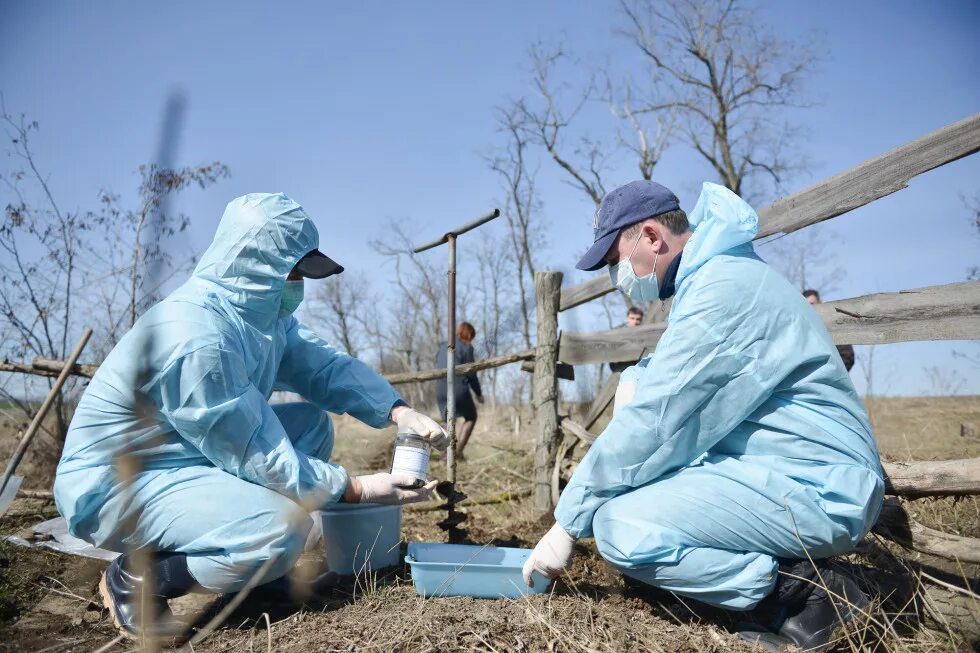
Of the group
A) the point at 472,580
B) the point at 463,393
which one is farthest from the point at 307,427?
the point at 463,393

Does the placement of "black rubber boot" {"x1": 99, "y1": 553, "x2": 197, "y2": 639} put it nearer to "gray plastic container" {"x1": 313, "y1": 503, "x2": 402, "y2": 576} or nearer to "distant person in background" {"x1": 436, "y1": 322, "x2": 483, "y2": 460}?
"gray plastic container" {"x1": 313, "y1": 503, "x2": 402, "y2": 576}

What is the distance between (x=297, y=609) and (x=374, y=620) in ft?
1.68

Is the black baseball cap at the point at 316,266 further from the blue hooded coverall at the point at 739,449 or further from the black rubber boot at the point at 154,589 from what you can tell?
the blue hooded coverall at the point at 739,449

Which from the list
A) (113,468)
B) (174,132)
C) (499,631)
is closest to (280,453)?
(113,468)

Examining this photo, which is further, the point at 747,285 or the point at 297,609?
the point at 297,609

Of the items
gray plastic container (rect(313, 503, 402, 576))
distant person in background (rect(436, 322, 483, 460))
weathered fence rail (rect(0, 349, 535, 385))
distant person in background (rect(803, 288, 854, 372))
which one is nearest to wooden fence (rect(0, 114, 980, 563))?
weathered fence rail (rect(0, 349, 535, 385))

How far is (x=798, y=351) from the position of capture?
220cm

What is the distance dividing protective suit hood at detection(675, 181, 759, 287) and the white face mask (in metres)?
0.17

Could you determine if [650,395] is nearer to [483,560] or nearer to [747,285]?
[747,285]

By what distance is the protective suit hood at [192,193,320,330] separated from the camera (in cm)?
279

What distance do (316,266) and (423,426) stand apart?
3.07 ft

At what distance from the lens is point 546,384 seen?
15.3ft

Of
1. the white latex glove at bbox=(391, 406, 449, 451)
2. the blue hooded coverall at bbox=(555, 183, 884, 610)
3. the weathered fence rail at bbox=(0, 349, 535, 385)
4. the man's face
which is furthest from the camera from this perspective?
the weathered fence rail at bbox=(0, 349, 535, 385)

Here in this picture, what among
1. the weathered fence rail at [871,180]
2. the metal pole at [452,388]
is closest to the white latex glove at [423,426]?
the metal pole at [452,388]
